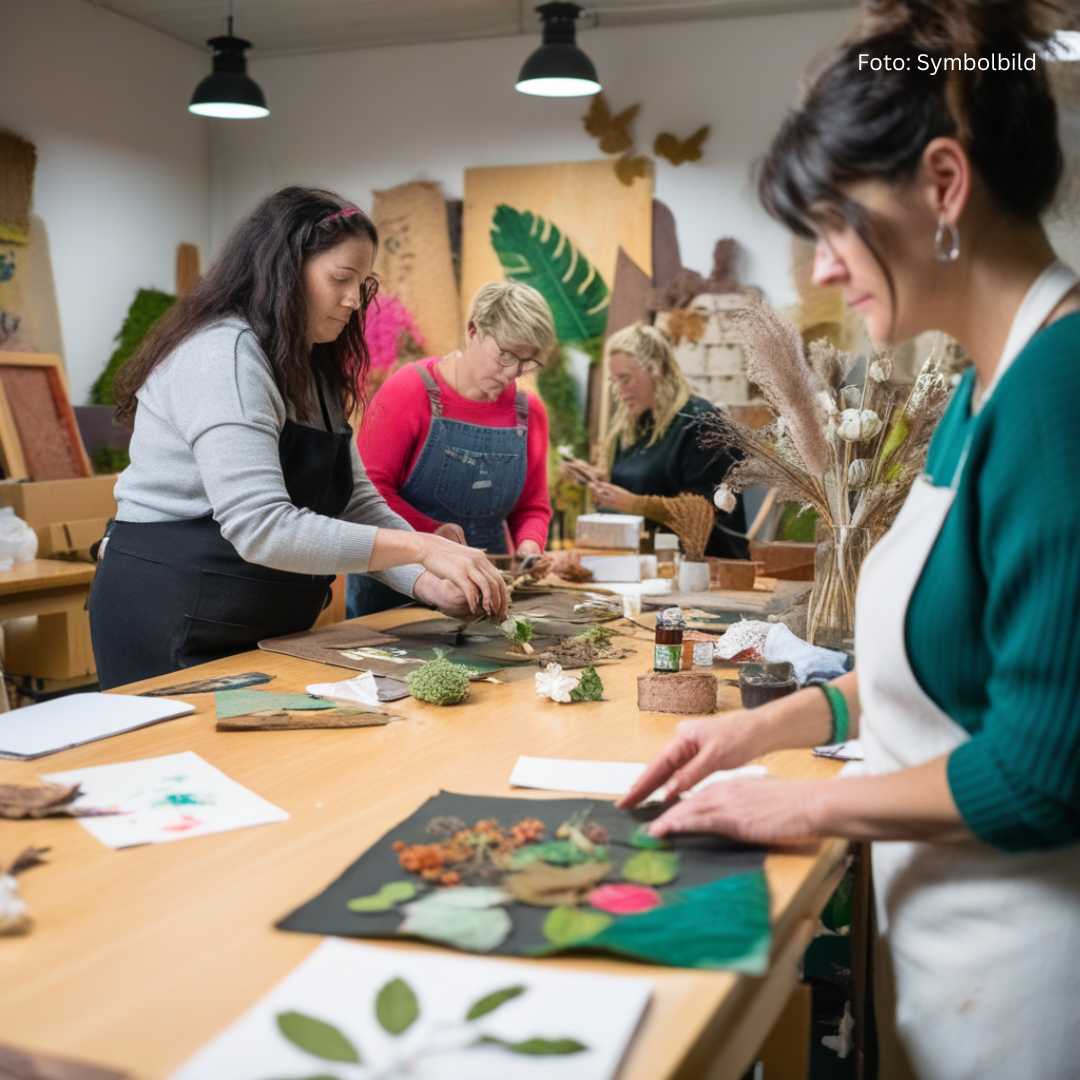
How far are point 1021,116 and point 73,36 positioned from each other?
596 centimetres

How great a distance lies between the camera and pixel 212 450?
2250 mm

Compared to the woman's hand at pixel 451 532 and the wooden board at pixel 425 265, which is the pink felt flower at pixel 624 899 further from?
the wooden board at pixel 425 265

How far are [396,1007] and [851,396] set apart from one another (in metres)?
1.76

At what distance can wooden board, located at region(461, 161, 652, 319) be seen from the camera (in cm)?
633

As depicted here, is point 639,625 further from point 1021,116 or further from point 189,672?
point 1021,116

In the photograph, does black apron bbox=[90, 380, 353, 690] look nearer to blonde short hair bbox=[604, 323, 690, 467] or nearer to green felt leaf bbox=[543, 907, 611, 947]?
green felt leaf bbox=[543, 907, 611, 947]

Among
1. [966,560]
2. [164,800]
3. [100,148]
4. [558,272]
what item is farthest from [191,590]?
[100,148]

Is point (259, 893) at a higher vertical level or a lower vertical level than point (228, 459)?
lower

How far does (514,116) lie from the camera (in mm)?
6605

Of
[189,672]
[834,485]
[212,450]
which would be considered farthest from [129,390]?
[834,485]

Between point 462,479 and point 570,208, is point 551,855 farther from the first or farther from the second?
point 570,208

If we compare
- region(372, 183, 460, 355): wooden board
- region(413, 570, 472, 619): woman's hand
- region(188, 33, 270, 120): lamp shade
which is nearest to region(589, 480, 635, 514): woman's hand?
region(413, 570, 472, 619): woman's hand

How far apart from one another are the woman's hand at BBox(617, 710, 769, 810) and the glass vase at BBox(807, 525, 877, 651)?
980 millimetres

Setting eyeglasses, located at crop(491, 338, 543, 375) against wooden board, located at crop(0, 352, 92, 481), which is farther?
wooden board, located at crop(0, 352, 92, 481)
